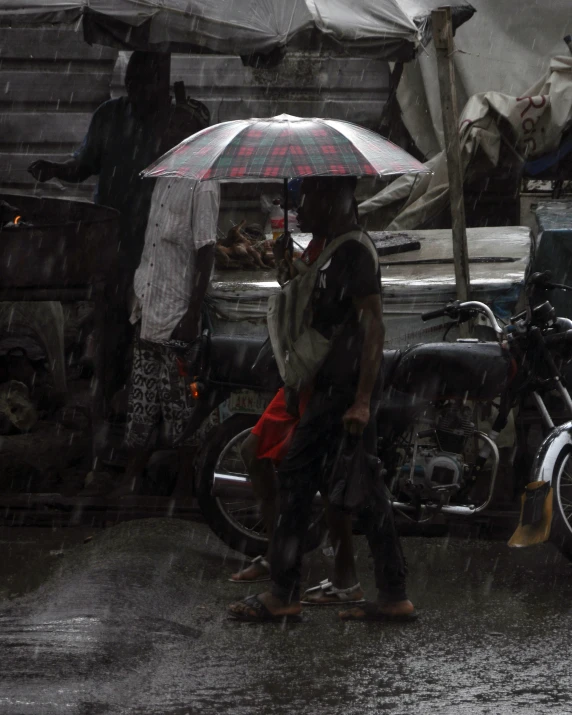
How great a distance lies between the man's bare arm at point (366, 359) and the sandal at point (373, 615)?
83 cm

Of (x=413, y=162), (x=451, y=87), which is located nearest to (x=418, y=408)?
(x=413, y=162)

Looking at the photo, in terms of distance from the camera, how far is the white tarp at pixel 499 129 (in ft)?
30.5

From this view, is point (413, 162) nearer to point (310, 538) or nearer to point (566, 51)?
point (310, 538)

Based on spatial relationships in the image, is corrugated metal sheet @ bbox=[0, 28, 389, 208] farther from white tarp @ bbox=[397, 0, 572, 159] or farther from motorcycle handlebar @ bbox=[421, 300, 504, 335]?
motorcycle handlebar @ bbox=[421, 300, 504, 335]

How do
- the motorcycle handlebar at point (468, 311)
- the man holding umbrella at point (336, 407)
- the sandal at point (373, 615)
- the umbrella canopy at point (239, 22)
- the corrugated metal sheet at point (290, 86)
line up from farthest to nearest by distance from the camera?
the corrugated metal sheet at point (290, 86)
the umbrella canopy at point (239, 22)
the motorcycle handlebar at point (468, 311)
the sandal at point (373, 615)
the man holding umbrella at point (336, 407)

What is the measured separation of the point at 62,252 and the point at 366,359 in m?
2.91

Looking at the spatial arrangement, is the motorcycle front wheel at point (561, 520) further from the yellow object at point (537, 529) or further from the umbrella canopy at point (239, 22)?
the umbrella canopy at point (239, 22)

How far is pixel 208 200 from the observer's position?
6.55 m

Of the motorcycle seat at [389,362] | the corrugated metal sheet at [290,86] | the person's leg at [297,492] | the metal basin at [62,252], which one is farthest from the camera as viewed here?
the corrugated metal sheet at [290,86]

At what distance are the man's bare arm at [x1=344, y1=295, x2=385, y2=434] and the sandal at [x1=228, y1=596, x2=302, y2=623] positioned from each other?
2.85 feet

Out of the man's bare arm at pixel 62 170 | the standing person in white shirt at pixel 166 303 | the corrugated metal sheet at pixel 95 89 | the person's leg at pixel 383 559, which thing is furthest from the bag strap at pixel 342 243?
the corrugated metal sheet at pixel 95 89

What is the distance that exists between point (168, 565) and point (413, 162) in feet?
7.76

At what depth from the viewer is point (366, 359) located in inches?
183

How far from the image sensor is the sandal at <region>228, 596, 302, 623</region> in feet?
15.8
